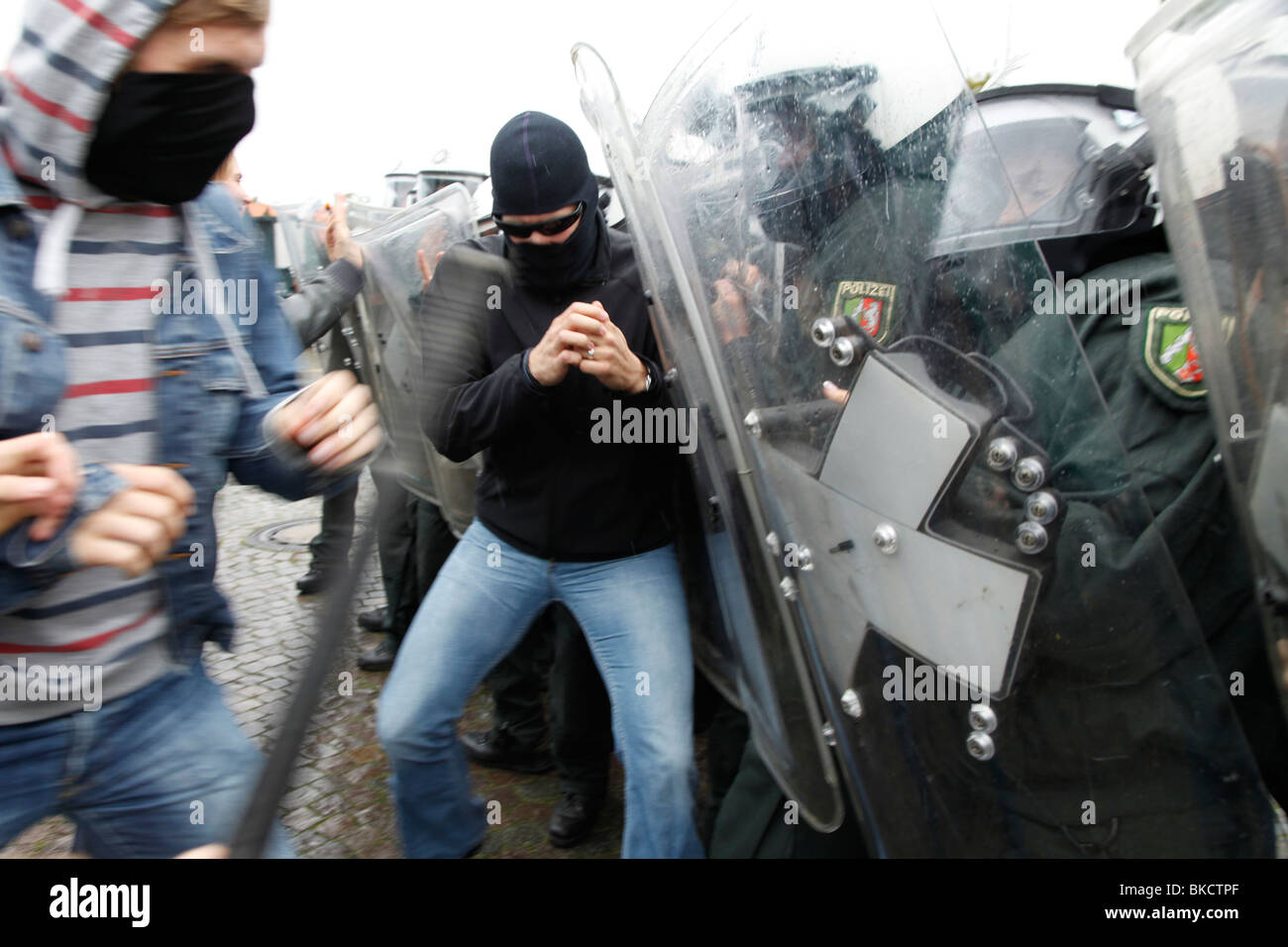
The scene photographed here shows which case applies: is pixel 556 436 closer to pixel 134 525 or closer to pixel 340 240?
pixel 134 525

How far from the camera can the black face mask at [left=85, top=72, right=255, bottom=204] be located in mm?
1343

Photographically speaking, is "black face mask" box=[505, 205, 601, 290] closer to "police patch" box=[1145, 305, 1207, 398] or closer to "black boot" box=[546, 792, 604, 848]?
"police patch" box=[1145, 305, 1207, 398]

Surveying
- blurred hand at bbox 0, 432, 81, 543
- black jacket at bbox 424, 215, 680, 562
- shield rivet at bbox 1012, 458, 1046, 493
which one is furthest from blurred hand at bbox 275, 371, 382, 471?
shield rivet at bbox 1012, 458, 1046, 493

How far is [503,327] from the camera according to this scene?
2.46 m

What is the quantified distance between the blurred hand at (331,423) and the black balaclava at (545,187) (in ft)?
3.00

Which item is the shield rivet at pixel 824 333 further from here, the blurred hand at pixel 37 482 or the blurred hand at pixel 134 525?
the blurred hand at pixel 37 482

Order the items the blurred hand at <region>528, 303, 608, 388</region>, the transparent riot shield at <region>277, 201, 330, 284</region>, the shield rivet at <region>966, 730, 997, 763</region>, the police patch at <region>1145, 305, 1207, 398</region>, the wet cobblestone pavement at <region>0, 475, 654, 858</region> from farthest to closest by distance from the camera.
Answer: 1. the transparent riot shield at <region>277, 201, 330, 284</region>
2. the wet cobblestone pavement at <region>0, 475, 654, 858</region>
3. the blurred hand at <region>528, 303, 608, 388</region>
4. the police patch at <region>1145, 305, 1207, 398</region>
5. the shield rivet at <region>966, 730, 997, 763</region>

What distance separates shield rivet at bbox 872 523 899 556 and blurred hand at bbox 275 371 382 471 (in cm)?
86

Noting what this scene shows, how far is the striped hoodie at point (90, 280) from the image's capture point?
128 cm

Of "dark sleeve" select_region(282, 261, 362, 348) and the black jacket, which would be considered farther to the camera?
"dark sleeve" select_region(282, 261, 362, 348)

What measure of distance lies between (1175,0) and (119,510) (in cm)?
174

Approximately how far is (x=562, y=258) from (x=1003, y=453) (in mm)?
1327

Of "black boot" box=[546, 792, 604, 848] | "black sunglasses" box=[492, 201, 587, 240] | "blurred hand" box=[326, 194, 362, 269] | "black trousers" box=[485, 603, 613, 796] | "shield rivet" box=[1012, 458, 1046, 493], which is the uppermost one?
"blurred hand" box=[326, 194, 362, 269]
